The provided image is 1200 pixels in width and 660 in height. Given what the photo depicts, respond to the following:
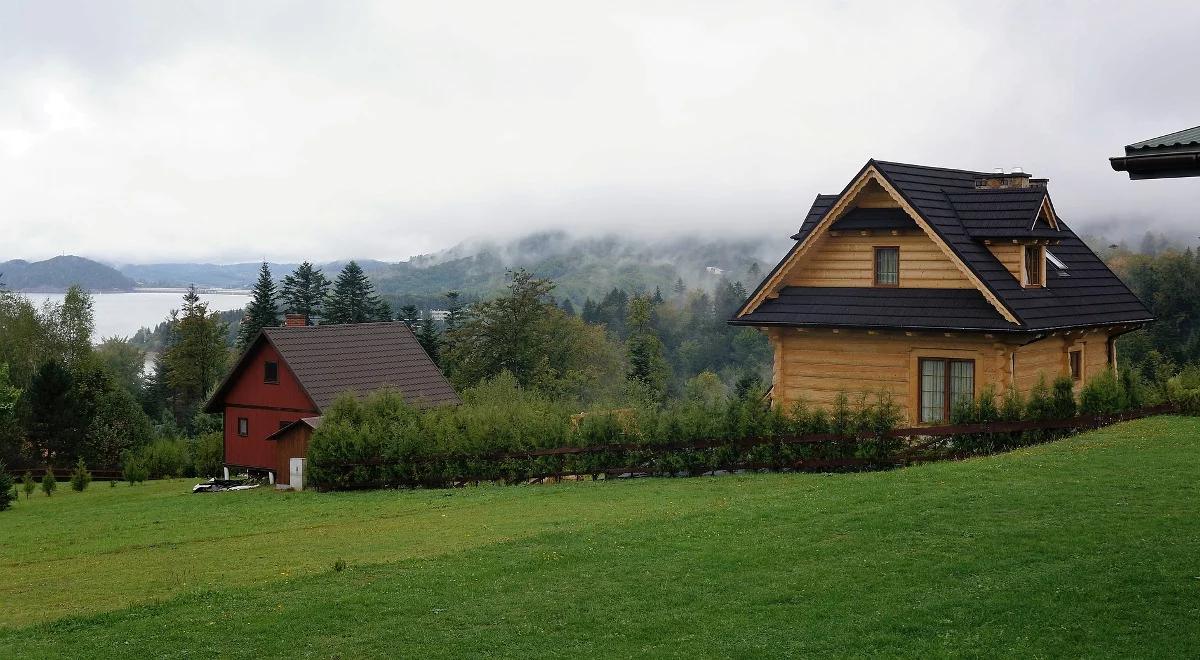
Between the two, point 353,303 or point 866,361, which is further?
point 353,303

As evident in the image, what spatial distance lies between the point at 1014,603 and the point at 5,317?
90777mm

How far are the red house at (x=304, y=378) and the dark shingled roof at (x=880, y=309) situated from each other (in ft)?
58.3

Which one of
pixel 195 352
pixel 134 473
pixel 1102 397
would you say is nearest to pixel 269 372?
pixel 134 473

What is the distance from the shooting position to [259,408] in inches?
1770

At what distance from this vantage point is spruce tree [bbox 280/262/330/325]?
95438mm

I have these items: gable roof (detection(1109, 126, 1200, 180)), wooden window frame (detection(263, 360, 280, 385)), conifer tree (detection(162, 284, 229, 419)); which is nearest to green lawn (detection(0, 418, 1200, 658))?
gable roof (detection(1109, 126, 1200, 180))

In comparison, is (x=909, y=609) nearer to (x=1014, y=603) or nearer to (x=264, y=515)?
(x=1014, y=603)

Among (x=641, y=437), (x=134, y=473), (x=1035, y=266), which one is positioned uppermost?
(x=1035, y=266)

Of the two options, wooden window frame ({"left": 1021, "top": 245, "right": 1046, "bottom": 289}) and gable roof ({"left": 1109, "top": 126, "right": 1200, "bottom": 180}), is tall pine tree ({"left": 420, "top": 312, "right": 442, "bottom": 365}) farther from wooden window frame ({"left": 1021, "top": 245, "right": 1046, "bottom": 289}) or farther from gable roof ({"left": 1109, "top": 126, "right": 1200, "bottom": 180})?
gable roof ({"left": 1109, "top": 126, "right": 1200, "bottom": 180})

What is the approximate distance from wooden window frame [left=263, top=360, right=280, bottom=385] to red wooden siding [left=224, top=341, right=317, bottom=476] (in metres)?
0.10

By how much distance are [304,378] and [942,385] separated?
25389 mm

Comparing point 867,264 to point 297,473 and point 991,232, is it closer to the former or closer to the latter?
point 991,232

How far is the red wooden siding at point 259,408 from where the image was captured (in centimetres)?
4325

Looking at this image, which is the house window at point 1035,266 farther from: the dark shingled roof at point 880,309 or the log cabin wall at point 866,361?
the log cabin wall at point 866,361
